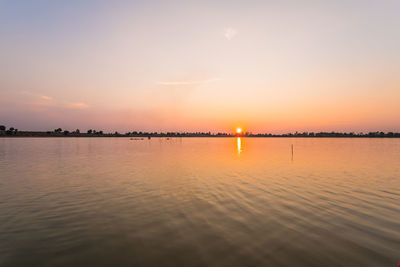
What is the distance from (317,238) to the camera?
31.2 feet

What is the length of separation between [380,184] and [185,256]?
23875 mm

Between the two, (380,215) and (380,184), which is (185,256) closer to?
(380,215)

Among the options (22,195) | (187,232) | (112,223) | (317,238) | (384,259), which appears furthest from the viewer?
(22,195)

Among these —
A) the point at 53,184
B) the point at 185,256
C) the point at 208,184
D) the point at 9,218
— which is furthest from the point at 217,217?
the point at 53,184

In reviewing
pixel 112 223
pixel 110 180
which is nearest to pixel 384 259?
pixel 112 223

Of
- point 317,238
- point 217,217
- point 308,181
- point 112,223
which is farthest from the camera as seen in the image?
point 308,181

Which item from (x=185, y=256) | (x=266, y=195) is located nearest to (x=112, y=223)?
(x=185, y=256)

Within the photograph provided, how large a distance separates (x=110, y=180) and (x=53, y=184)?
528cm

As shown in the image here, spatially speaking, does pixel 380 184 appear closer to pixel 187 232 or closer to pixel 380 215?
pixel 380 215

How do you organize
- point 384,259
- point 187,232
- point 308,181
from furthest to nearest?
point 308,181 < point 187,232 < point 384,259

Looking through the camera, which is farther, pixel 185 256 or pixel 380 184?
pixel 380 184

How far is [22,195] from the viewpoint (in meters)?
16.6

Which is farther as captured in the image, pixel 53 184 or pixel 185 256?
pixel 53 184

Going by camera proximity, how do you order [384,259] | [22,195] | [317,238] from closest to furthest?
1. [384,259]
2. [317,238]
3. [22,195]
